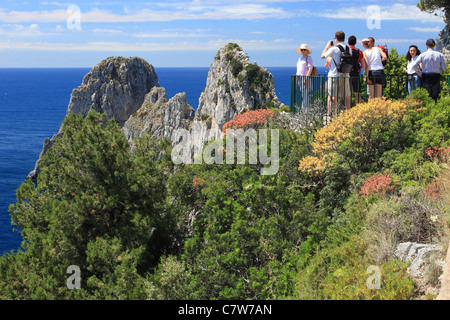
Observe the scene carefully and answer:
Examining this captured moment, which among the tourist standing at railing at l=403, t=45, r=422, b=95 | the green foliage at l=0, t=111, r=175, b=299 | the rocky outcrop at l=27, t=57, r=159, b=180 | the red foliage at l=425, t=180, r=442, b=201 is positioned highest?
the rocky outcrop at l=27, t=57, r=159, b=180

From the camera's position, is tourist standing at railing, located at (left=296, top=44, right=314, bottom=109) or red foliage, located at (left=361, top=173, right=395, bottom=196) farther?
tourist standing at railing, located at (left=296, top=44, right=314, bottom=109)

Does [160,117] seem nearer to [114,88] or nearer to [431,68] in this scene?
[114,88]

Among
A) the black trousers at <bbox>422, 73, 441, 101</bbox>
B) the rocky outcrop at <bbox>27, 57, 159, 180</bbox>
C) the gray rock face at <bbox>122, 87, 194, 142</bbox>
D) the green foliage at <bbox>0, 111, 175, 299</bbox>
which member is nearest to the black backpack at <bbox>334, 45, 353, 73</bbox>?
the black trousers at <bbox>422, 73, 441, 101</bbox>

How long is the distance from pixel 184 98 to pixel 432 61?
68.7m

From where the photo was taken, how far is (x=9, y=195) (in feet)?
219

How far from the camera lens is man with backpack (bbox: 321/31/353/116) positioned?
40.0ft

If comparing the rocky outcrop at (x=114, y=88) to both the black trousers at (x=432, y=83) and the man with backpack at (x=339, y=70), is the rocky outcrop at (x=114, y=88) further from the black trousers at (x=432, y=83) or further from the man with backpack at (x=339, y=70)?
the black trousers at (x=432, y=83)

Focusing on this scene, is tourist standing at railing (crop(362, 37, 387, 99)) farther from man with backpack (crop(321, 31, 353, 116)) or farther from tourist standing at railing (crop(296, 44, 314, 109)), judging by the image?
tourist standing at railing (crop(296, 44, 314, 109))

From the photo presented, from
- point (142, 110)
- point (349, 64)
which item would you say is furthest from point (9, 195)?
point (349, 64)

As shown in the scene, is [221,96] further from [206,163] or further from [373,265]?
[373,265]

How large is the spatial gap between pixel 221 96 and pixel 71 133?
65.1 meters

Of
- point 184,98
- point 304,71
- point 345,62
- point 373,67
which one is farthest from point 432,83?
point 184,98

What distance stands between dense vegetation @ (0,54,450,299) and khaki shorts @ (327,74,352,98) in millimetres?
1134

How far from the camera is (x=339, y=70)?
1254cm
